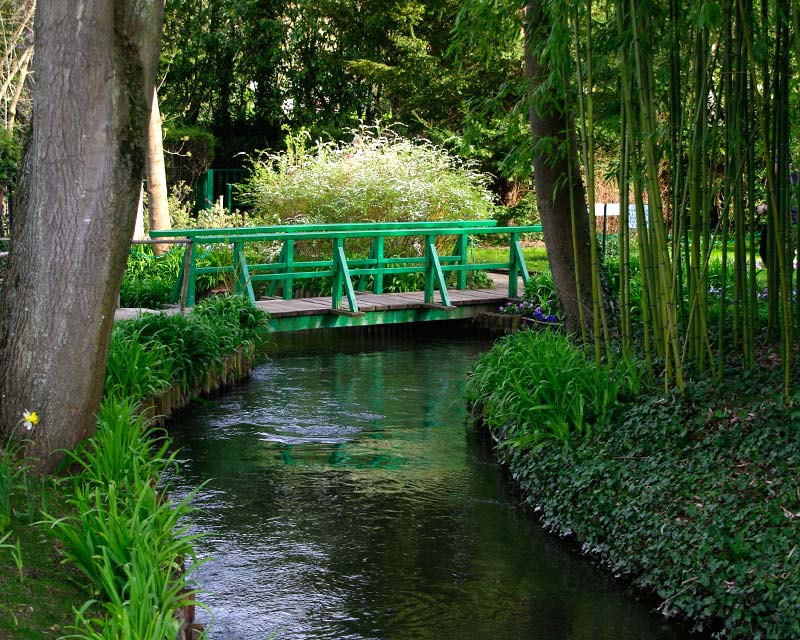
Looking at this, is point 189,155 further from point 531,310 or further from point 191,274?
point 531,310

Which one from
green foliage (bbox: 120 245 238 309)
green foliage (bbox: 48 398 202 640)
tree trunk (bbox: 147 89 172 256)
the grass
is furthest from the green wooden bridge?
the grass

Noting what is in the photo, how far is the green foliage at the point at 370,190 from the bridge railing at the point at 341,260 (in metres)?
1.14

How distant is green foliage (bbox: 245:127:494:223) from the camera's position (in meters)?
13.7

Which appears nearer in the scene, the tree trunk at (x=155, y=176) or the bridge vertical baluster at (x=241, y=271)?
the bridge vertical baluster at (x=241, y=271)

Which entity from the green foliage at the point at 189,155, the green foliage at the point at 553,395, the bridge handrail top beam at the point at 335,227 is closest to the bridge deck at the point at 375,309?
the bridge handrail top beam at the point at 335,227

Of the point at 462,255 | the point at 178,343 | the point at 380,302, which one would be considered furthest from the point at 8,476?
the point at 462,255

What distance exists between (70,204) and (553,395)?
3.06m

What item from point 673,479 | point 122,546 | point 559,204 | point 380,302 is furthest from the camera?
point 380,302

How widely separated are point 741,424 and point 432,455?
2.29 meters

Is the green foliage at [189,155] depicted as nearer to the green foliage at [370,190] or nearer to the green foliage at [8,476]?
the green foliage at [370,190]

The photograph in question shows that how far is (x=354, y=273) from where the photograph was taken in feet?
35.7

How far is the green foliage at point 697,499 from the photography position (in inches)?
162

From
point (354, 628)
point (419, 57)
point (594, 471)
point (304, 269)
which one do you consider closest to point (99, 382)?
point (354, 628)

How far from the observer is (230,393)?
8680 mm
